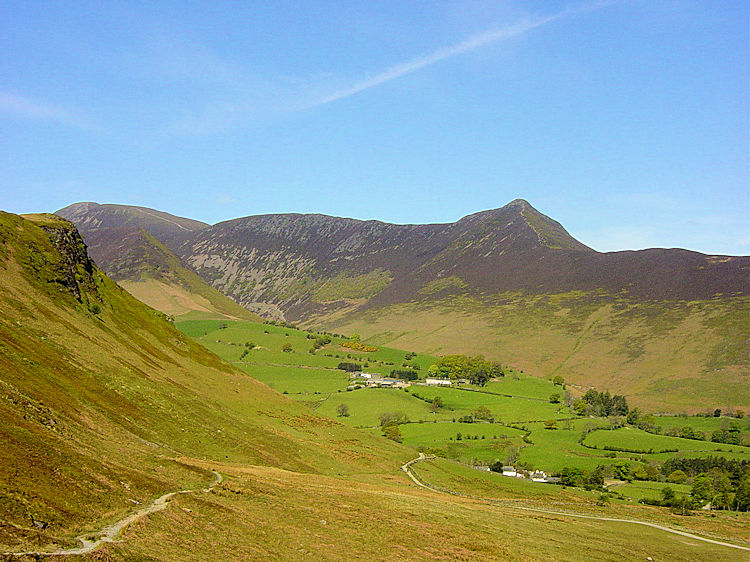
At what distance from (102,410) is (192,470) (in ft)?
54.4

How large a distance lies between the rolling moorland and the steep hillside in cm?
29

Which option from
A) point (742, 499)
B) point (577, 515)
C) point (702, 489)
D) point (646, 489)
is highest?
point (577, 515)

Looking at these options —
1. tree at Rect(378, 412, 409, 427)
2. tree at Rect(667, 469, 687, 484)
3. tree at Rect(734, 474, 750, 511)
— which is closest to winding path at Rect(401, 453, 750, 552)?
tree at Rect(734, 474, 750, 511)

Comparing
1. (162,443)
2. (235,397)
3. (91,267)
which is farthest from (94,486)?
(91,267)

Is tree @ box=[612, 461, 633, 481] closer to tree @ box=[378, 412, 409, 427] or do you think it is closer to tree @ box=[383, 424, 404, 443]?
tree @ box=[383, 424, 404, 443]

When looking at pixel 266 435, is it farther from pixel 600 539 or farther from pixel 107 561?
pixel 107 561

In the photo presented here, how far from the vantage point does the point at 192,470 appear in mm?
58625

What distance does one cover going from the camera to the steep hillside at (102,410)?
39.8 meters

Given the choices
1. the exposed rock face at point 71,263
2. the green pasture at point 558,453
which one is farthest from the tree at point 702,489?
the exposed rock face at point 71,263

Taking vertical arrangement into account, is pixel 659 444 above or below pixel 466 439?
above

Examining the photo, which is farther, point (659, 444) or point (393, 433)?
point (659, 444)

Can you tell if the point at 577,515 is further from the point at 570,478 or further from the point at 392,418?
the point at 392,418

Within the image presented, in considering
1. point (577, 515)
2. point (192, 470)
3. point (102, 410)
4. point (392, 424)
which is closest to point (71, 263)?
point (102, 410)

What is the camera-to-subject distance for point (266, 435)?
10169 centimetres
